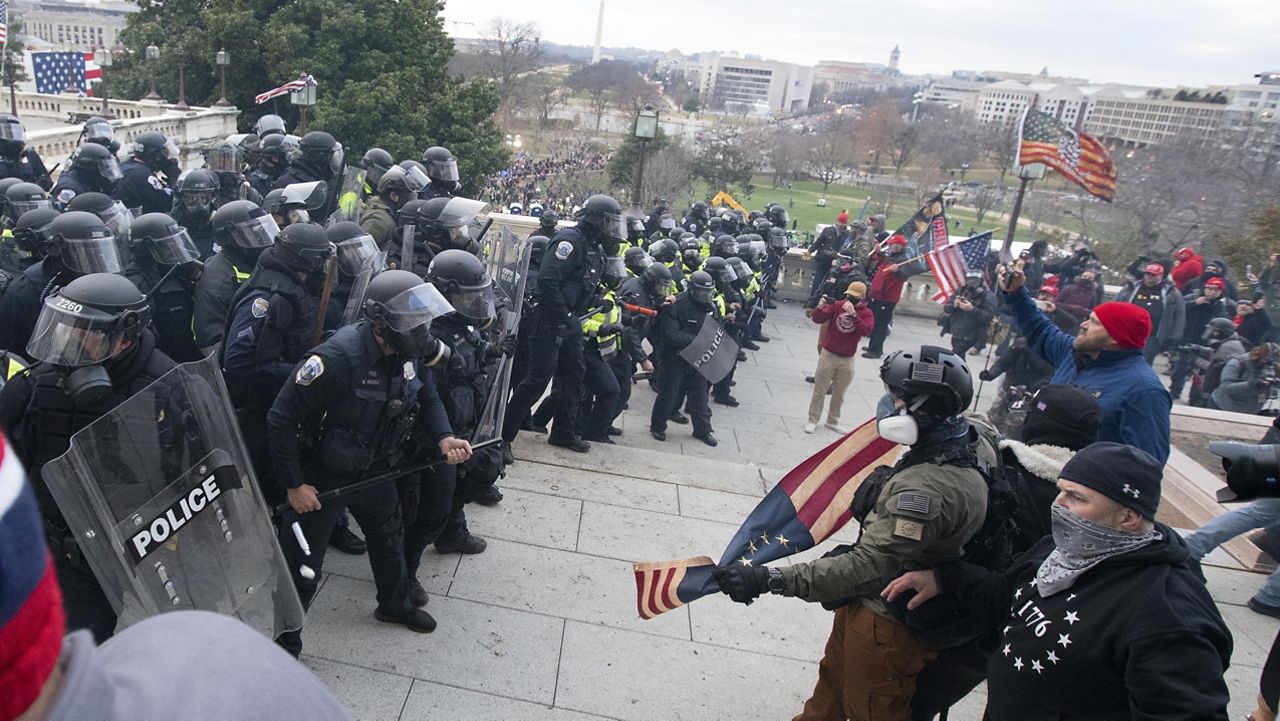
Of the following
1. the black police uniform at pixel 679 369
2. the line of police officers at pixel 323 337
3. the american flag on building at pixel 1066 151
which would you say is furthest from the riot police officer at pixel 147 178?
the american flag on building at pixel 1066 151

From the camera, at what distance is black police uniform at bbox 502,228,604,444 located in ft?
23.4

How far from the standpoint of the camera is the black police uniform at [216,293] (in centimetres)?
493

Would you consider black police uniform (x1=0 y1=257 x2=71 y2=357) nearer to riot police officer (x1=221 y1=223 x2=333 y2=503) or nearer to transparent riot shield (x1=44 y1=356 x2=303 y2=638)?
riot police officer (x1=221 y1=223 x2=333 y2=503)

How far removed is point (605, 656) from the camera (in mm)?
4445

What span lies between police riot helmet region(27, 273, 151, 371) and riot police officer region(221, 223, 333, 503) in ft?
3.46

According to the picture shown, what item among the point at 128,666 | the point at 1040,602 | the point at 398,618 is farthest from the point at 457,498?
the point at 128,666

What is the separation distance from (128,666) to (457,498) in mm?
4191

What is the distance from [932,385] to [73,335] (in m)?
3.25

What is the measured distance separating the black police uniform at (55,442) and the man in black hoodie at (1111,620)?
10.7 feet

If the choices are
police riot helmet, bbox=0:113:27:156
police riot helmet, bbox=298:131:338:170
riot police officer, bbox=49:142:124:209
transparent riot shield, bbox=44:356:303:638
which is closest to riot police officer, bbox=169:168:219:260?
police riot helmet, bbox=298:131:338:170

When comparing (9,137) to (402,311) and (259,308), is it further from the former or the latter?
(402,311)

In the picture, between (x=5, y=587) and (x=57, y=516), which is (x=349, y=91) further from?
(x=5, y=587)

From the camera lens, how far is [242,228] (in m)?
5.34

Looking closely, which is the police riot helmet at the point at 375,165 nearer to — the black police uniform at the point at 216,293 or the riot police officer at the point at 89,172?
the riot police officer at the point at 89,172
